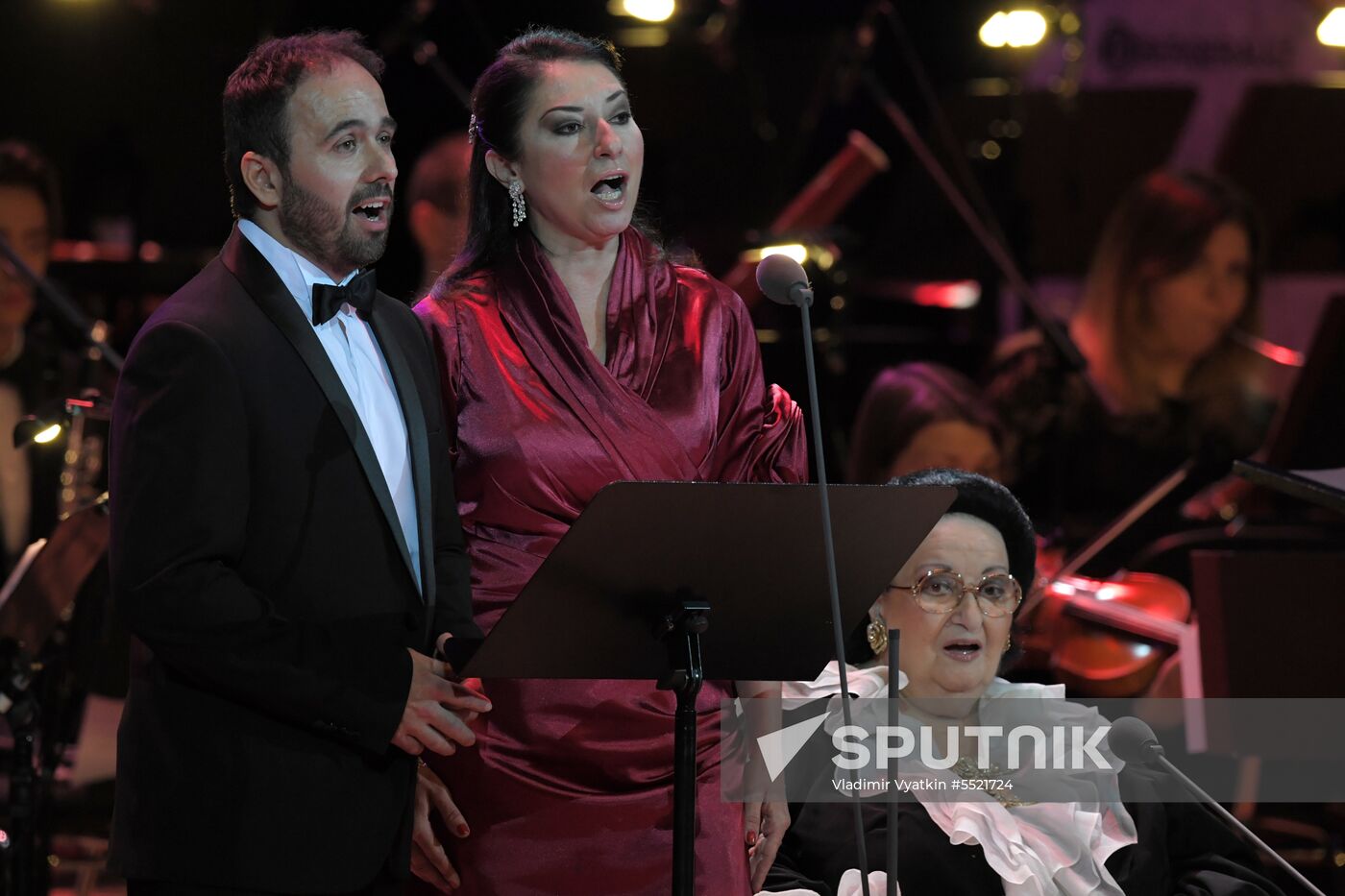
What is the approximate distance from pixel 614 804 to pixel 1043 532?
2065mm

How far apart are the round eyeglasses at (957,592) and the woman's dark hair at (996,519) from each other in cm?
10

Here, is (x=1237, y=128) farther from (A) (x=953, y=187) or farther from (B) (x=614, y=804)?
(B) (x=614, y=804)

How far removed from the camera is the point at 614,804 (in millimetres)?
2641

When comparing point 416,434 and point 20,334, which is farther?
point 20,334

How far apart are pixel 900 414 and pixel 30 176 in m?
2.65

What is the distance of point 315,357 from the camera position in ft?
7.38

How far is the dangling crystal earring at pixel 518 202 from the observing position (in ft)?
9.39

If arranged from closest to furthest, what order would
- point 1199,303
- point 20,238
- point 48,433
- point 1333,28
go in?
point 48,433, point 20,238, point 1199,303, point 1333,28

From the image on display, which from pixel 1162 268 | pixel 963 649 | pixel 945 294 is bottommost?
pixel 963 649

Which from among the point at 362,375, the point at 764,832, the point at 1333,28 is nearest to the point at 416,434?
the point at 362,375

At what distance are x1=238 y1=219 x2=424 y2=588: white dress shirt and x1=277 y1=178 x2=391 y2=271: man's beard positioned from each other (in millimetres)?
20

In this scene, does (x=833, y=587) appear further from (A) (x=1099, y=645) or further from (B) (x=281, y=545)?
(A) (x=1099, y=645)

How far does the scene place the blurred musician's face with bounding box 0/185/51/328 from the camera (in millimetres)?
5062

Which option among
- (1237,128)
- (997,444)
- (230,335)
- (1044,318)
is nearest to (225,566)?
(230,335)
